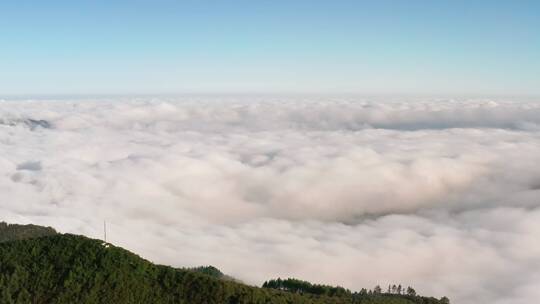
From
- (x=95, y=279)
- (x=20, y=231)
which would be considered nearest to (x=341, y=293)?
(x=95, y=279)

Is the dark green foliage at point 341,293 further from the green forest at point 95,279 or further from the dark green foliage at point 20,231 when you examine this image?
the dark green foliage at point 20,231

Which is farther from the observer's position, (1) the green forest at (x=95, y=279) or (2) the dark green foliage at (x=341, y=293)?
(2) the dark green foliage at (x=341, y=293)

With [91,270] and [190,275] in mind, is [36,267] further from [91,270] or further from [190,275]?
[190,275]

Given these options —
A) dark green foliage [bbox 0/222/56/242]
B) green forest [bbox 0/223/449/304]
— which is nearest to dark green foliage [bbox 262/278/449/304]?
green forest [bbox 0/223/449/304]

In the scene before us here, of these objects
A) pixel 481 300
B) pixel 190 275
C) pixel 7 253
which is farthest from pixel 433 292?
pixel 7 253

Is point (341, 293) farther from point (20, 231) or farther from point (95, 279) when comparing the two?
point (20, 231)

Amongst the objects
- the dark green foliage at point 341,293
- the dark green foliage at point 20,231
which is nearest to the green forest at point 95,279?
the dark green foliage at point 341,293

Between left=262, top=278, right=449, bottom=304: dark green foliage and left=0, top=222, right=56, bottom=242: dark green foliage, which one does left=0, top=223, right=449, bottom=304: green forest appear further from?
left=0, top=222, right=56, bottom=242: dark green foliage
